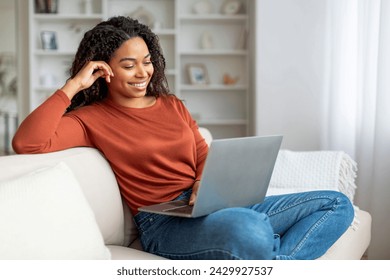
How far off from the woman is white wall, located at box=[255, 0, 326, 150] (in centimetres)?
179

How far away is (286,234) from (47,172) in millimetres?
731

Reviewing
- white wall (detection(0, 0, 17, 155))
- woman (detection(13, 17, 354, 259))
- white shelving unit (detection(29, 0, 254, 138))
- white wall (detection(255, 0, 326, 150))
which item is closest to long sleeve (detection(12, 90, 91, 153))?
woman (detection(13, 17, 354, 259))

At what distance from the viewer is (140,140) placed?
73.4 inches

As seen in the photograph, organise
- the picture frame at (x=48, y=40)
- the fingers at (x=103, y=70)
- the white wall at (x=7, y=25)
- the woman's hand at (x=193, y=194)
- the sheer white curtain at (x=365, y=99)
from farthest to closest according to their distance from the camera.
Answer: the white wall at (x=7, y=25)
the picture frame at (x=48, y=40)
the sheer white curtain at (x=365, y=99)
the fingers at (x=103, y=70)
the woman's hand at (x=193, y=194)

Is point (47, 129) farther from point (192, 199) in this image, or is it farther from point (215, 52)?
point (215, 52)

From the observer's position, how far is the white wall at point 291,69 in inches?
145

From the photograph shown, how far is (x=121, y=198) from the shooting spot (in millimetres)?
1918

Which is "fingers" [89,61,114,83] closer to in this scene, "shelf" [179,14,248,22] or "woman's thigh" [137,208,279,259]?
"woman's thigh" [137,208,279,259]

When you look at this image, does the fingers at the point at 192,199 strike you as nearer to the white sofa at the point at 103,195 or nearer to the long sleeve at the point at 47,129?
the white sofa at the point at 103,195

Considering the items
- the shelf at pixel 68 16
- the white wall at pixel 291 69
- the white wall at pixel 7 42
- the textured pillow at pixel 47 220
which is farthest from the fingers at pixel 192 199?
the white wall at pixel 7 42

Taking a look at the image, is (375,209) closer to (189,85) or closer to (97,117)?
(97,117)

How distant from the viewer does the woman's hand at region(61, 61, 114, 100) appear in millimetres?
1844

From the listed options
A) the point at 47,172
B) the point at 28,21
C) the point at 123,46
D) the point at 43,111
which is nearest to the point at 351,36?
the point at 123,46

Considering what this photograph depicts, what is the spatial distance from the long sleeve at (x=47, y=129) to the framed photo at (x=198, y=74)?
325cm
